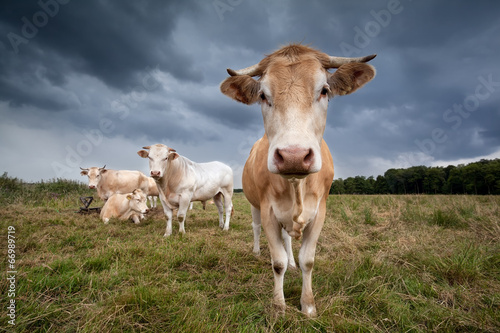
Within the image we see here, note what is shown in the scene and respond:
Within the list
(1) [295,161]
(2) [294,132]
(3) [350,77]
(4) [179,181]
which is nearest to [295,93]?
(2) [294,132]

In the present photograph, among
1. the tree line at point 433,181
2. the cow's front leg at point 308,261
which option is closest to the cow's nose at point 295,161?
the cow's front leg at point 308,261

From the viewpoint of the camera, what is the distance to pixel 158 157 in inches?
265

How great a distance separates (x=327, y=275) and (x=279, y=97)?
2.28 meters

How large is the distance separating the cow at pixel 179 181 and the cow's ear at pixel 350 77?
5.31m

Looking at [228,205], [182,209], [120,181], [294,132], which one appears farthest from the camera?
[120,181]

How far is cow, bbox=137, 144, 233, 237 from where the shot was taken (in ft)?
22.0

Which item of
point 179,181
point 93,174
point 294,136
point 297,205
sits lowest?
point 297,205

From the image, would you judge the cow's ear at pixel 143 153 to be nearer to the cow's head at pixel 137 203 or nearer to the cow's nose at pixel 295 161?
the cow's head at pixel 137 203

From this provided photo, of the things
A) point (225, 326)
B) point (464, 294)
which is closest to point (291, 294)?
point (225, 326)

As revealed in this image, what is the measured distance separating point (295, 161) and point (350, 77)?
138cm

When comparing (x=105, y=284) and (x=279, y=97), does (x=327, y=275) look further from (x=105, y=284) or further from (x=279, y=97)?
(x=105, y=284)

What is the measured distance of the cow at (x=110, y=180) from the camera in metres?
11.9

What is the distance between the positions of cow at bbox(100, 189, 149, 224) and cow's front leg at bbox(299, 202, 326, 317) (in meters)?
7.31

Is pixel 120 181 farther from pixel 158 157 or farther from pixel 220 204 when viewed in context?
pixel 158 157
